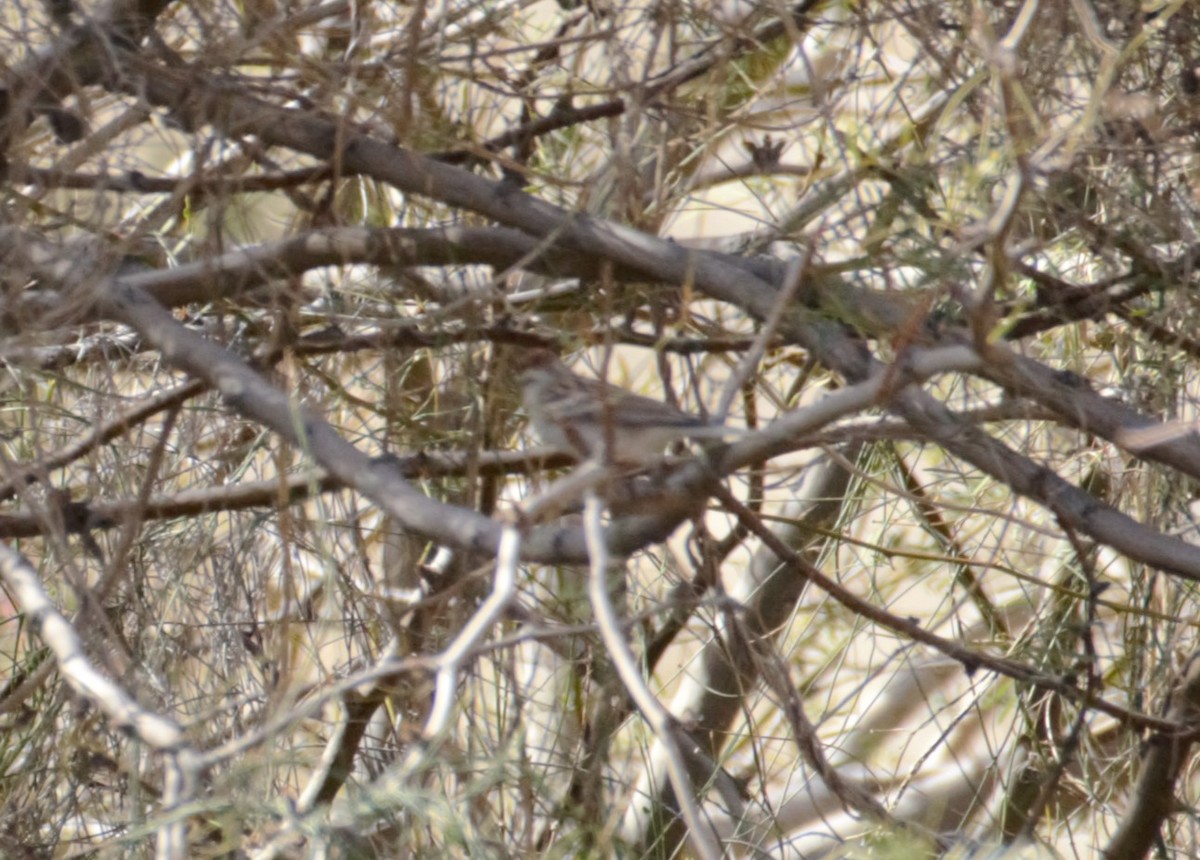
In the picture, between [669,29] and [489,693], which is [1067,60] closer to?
Result: [669,29]

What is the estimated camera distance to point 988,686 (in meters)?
2.96

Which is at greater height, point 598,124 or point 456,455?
point 598,124

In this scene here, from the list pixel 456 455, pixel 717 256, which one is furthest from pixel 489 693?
pixel 717 256

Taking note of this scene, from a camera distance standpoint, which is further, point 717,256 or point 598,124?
point 598,124

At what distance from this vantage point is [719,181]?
2.73 metres

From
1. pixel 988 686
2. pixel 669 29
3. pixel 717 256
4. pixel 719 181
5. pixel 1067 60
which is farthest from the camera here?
pixel 988 686

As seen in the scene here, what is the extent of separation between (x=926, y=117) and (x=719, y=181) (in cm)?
41

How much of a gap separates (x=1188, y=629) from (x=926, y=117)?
3.62 feet

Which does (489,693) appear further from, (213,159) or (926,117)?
(926,117)

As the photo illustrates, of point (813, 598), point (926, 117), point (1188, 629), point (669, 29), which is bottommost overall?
point (1188, 629)

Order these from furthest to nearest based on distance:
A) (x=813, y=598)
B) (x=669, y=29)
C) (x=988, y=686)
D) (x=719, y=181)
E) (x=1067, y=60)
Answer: (x=813, y=598) → (x=988, y=686) → (x=719, y=181) → (x=669, y=29) → (x=1067, y=60)

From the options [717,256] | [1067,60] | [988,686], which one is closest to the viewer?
[717,256]

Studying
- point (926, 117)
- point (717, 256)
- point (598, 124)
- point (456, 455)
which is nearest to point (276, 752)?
point (456, 455)

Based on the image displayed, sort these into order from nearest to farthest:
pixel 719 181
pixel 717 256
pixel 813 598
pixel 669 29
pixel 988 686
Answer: pixel 717 256
pixel 669 29
pixel 719 181
pixel 988 686
pixel 813 598
